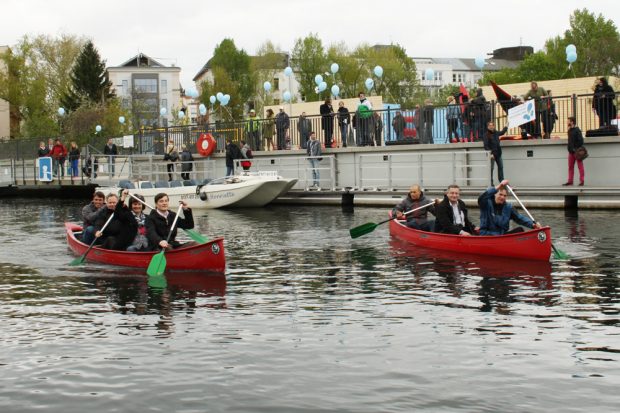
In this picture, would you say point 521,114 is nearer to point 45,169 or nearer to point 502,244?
point 502,244

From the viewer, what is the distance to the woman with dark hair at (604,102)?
27328 mm

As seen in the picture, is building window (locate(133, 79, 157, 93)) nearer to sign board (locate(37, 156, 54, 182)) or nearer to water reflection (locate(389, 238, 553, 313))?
sign board (locate(37, 156, 54, 182))

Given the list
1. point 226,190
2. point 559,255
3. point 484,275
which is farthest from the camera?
point 226,190

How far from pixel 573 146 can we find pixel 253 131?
13802 millimetres

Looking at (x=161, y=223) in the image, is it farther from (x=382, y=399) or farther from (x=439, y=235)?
(x=382, y=399)

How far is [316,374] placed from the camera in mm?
9266

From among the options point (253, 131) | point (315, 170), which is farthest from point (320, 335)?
point (253, 131)

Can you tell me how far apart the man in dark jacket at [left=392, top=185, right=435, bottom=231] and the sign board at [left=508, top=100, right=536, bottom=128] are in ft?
25.8

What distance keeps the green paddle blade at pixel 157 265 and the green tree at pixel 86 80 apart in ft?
228

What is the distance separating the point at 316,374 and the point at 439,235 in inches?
383

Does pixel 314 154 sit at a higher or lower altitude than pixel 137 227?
higher

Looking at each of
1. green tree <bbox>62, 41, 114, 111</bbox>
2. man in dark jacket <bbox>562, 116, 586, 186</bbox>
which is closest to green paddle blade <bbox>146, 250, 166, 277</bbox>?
man in dark jacket <bbox>562, 116, 586, 186</bbox>

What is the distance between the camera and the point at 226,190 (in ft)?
108

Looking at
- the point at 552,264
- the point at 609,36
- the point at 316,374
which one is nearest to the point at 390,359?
the point at 316,374
